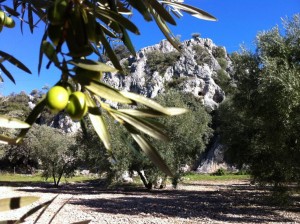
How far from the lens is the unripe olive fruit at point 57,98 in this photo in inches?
19.3

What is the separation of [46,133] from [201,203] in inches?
518

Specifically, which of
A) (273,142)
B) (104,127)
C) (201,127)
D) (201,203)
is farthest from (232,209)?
(104,127)

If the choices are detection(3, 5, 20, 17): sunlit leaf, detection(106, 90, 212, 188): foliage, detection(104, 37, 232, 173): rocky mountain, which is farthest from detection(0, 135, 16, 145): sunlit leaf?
detection(104, 37, 232, 173): rocky mountain

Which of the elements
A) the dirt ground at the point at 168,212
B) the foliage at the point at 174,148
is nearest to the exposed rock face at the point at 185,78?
the foliage at the point at 174,148

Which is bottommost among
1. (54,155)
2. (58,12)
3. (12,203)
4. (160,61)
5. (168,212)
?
(168,212)

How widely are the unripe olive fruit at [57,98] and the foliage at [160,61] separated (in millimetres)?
46864

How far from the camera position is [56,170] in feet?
71.5

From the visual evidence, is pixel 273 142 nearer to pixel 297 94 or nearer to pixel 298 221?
pixel 297 94

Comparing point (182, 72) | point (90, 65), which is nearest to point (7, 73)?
point (90, 65)

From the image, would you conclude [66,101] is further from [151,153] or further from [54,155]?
[54,155]

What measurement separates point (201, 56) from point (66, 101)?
1925 inches

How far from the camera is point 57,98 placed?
0.49 m

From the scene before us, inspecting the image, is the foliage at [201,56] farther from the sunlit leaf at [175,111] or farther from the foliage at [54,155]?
the sunlit leaf at [175,111]

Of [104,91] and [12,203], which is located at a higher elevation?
[104,91]
